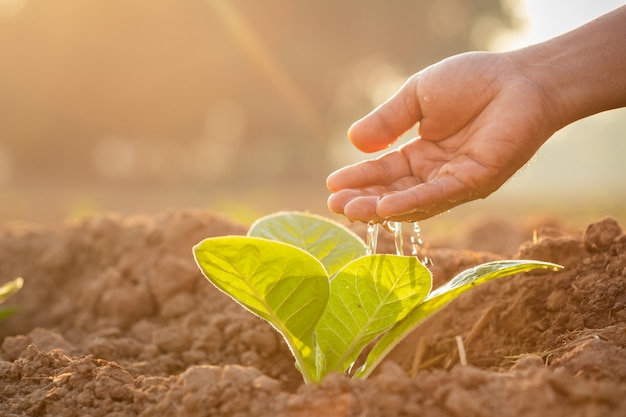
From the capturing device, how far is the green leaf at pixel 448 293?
150 cm

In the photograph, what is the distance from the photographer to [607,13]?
84.0 inches

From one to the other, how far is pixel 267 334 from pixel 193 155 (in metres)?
21.8

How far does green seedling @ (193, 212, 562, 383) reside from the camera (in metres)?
1.43

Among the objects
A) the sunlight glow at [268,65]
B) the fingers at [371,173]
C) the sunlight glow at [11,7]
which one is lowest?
the fingers at [371,173]

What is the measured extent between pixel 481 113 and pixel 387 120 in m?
0.32

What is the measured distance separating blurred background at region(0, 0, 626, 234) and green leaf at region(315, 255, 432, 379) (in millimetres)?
15713

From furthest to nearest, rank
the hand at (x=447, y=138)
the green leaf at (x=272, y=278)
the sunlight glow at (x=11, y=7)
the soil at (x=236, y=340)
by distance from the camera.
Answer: the sunlight glow at (x=11, y=7) → the hand at (x=447, y=138) → the green leaf at (x=272, y=278) → the soil at (x=236, y=340)

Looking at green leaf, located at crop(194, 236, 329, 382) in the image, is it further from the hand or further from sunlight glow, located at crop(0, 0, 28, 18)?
sunlight glow, located at crop(0, 0, 28, 18)

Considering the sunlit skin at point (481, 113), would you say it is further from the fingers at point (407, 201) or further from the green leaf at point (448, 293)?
the green leaf at point (448, 293)

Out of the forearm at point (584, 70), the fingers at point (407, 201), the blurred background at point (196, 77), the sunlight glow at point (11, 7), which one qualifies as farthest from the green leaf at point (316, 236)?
the sunlight glow at point (11, 7)

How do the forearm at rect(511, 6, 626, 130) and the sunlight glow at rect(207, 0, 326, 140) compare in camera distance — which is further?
the sunlight glow at rect(207, 0, 326, 140)

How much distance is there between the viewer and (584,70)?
205cm

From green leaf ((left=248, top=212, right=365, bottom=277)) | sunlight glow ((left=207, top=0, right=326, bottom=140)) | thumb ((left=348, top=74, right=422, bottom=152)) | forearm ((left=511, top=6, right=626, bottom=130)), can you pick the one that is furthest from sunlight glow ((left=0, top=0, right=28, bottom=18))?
forearm ((left=511, top=6, right=626, bottom=130))

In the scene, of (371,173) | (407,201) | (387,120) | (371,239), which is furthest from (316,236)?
(387,120)
